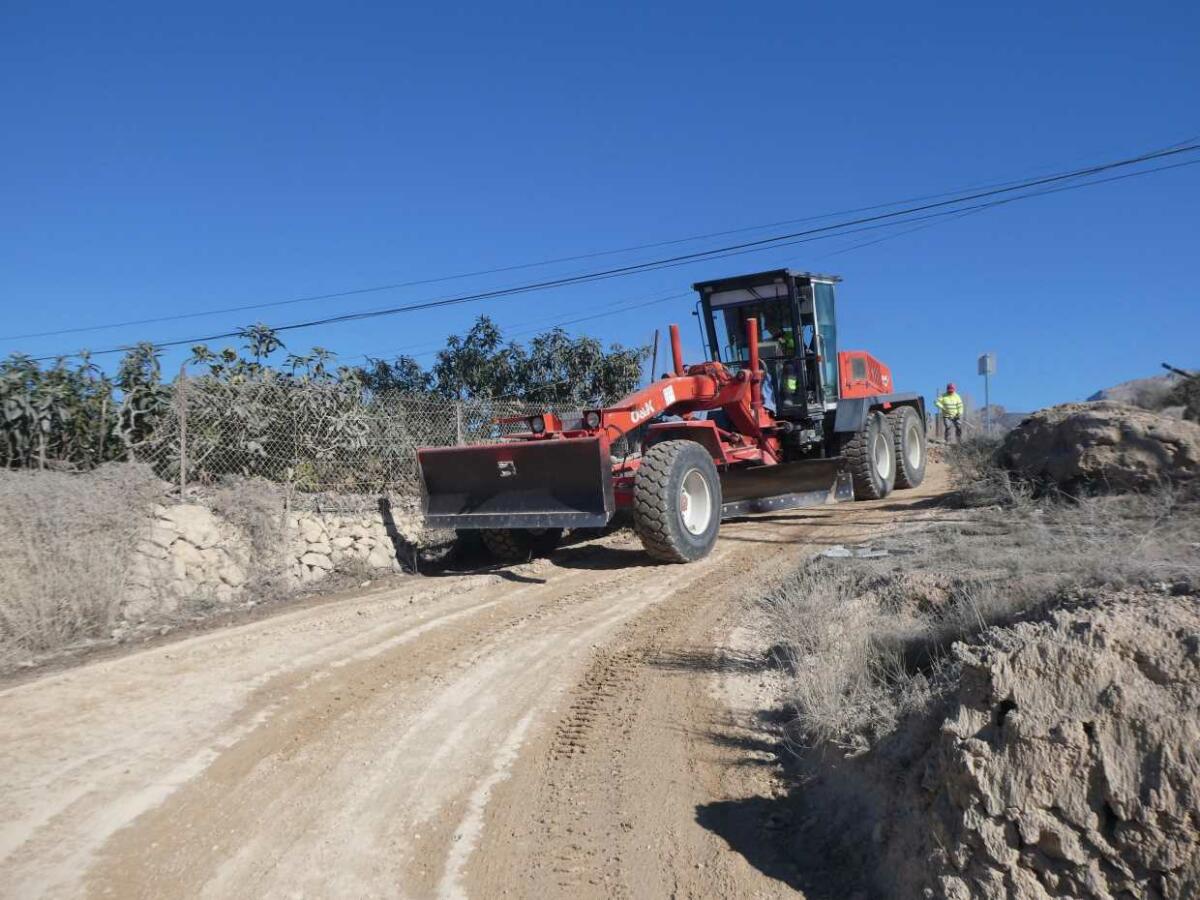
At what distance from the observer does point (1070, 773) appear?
2.86 metres

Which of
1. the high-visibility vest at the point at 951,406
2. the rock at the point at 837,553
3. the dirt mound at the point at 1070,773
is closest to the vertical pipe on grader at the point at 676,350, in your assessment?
the rock at the point at 837,553

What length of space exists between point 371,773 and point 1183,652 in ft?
11.6

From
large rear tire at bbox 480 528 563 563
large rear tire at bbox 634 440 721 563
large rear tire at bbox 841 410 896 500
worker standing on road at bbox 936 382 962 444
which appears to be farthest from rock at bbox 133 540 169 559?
worker standing on road at bbox 936 382 962 444

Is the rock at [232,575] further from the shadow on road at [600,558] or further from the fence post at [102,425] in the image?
the shadow on road at [600,558]

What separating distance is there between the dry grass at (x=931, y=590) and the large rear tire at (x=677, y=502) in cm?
155

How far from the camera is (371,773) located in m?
4.43

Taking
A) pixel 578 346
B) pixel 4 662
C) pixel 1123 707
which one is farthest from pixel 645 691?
pixel 578 346

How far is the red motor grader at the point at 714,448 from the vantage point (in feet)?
29.3

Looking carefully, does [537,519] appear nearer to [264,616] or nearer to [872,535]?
[264,616]

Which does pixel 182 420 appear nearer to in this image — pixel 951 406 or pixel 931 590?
pixel 931 590

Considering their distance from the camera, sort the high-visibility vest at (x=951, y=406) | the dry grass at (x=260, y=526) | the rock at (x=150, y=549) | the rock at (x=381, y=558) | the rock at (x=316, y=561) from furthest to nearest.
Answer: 1. the high-visibility vest at (x=951, y=406)
2. the rock at (x=381, y=558)
3. the rock at (x=316, y=561)
4. the dry grass at (x=260, y=526)
5. the rock at (x=150, y=549)

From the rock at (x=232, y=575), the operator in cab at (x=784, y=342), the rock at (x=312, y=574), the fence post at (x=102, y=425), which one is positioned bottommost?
the rock at (x=312, y=574)

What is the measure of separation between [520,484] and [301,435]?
3.27 m

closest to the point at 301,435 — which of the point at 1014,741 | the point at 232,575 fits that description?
the point at 232,575
